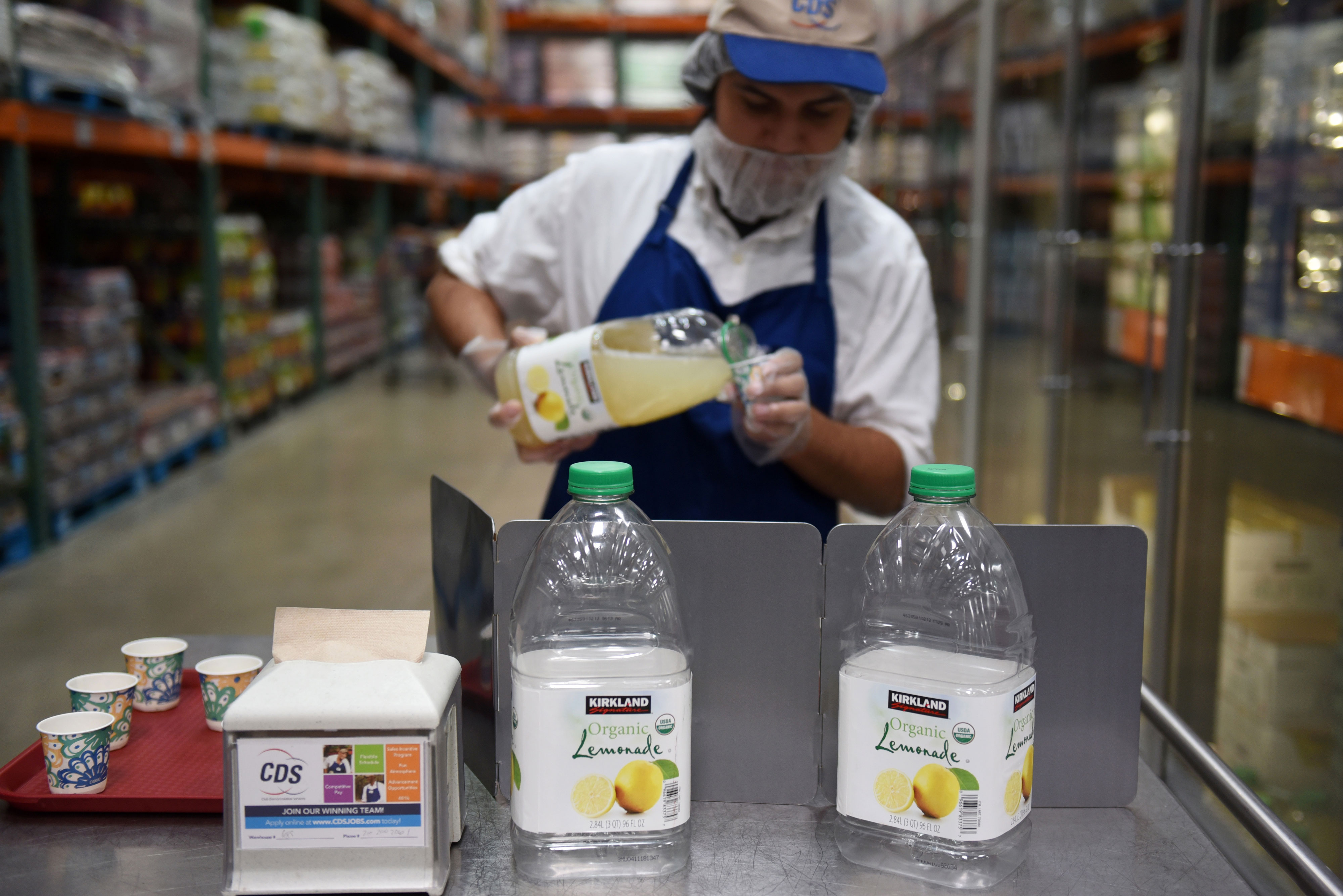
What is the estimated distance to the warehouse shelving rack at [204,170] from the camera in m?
4.09

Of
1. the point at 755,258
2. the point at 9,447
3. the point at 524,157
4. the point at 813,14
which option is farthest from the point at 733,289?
the point at 524,157

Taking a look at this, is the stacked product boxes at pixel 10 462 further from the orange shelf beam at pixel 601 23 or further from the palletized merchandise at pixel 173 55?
the orange shelf beam at pixel 601 23

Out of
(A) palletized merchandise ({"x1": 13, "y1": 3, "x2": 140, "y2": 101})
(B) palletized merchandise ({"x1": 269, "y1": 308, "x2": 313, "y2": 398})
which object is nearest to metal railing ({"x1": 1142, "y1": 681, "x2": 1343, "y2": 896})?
(A) palletized merchandise ({"x1": 13, "y1": 3, "x2": 140, "y2": 101})

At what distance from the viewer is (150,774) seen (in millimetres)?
1151

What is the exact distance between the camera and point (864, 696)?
37.8 inches

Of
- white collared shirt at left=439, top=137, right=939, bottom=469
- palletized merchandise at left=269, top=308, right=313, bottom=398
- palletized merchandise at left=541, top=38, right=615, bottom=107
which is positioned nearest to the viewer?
white collared shirt at left=439, top=137, right=939, bottom=469

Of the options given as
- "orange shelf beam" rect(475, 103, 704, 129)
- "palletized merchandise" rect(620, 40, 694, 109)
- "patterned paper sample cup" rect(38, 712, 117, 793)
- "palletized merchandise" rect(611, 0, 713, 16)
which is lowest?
"patterned paper sample cup" rect(38, 712, 117, 793)

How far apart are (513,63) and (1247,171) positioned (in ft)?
21.9

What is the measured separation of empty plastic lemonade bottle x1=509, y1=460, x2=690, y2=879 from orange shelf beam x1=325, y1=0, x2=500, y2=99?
6963 mm

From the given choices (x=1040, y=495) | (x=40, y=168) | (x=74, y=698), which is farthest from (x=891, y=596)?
(x=40, y=168)

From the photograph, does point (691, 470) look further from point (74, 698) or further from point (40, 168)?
point (40, 168)

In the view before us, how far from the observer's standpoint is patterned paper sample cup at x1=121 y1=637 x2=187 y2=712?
4.29 feet

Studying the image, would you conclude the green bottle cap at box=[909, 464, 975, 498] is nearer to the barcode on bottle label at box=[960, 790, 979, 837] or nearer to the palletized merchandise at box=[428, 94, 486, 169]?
the barcode on bottle label at box=[960, 790, 979, 837]

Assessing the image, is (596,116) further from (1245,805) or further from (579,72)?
(1245,805)
